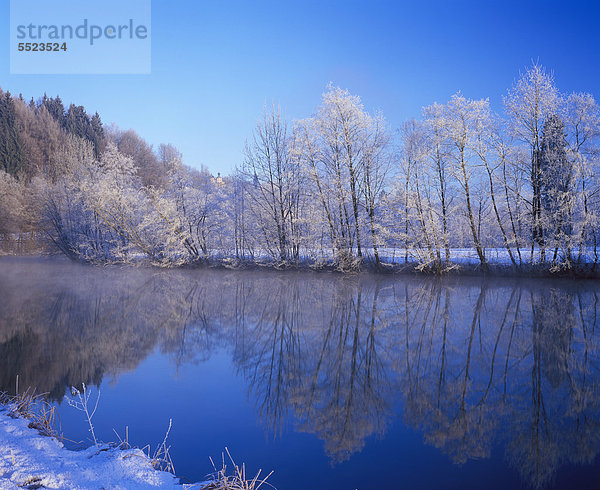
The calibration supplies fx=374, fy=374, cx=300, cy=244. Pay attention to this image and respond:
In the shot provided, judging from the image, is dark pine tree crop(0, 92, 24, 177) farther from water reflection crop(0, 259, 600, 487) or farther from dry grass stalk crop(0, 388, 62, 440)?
dry grass stalk crop(0, 388, 62, 440)

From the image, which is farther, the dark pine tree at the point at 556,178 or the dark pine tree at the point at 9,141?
the dark pine tree at the point at 9,141

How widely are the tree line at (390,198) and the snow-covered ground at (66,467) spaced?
Result: 16001mm

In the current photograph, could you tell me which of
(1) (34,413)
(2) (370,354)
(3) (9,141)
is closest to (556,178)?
(2) (370,354)

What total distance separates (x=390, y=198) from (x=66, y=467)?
1744cm

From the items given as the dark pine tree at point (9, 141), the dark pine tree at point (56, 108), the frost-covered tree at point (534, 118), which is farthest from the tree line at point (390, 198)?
the dark pine tree at point (56, 108)

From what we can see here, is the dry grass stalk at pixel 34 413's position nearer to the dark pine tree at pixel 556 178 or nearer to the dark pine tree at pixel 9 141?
the dark pine tree at pixel 556 178

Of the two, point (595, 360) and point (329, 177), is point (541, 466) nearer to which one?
point (595, 360)

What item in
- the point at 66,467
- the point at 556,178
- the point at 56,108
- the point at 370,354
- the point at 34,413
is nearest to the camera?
the point at 66,467

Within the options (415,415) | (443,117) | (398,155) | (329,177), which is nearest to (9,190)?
(329,177)

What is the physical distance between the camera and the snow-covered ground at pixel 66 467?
2486mm

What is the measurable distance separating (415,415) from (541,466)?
1.26m

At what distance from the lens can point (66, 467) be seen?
2.74 meters

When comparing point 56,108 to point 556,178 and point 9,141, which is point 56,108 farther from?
point 556,178

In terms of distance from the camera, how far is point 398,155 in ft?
62.2
